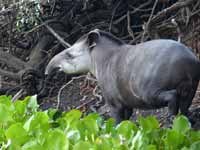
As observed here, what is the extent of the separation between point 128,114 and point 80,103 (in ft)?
8.33

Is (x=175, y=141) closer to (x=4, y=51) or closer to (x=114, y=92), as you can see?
(x=114, y=92)

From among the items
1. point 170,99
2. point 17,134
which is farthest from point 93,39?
point 17,134

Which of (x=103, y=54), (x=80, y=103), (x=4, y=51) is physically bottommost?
(x=80, y=103)

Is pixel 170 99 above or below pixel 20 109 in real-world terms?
below

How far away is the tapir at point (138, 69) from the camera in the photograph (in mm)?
4191

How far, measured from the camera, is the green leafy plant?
2770 millimetres

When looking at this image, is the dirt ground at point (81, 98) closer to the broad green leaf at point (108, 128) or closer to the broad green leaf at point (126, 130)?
the broad green leaf at point (108, 128)

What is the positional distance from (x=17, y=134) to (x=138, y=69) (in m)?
Result: 1.56

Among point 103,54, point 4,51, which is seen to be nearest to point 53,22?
point 4,51

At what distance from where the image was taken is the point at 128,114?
5.09 m

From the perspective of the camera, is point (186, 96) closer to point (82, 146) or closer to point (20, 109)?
point (20, 109)

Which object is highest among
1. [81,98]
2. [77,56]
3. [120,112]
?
[77,56]

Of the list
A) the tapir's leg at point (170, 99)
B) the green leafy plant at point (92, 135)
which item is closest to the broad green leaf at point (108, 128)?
the green leafy plant at point (92, 135)

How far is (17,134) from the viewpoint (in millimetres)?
3109
